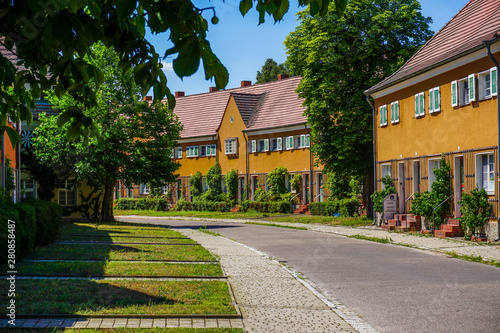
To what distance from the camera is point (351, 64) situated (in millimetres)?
35531

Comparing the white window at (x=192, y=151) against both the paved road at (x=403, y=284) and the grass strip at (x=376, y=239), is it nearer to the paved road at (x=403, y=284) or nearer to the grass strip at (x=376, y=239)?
the grass strip at (x=376, y=239)

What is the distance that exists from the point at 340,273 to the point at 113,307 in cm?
635

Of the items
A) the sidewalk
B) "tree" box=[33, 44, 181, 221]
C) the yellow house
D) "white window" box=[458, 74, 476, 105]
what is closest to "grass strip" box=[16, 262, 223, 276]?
the sidewalk

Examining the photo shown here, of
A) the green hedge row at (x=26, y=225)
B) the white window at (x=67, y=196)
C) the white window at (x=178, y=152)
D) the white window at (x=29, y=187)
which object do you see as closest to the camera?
the green hedge row at (x=26, y=225)

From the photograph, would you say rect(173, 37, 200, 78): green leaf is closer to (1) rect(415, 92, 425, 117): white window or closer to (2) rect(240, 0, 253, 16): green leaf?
(2) rect(240, 0, 253, 16): green leaf

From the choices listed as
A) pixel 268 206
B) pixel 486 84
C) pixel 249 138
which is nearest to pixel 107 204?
pixel 268 206

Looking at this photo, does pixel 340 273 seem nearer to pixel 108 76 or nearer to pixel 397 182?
pixel 397 182

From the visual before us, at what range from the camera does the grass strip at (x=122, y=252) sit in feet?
51.7

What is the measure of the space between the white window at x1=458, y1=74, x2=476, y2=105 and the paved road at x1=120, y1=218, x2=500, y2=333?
6.70 meters

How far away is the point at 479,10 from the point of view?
90.0 ft

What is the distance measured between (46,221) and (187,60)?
51.6ft

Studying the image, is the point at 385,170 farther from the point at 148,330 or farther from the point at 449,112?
the point at 148,330

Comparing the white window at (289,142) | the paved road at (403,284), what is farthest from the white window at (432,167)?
the white window at (289,142)

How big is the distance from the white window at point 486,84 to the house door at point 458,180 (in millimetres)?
2874
